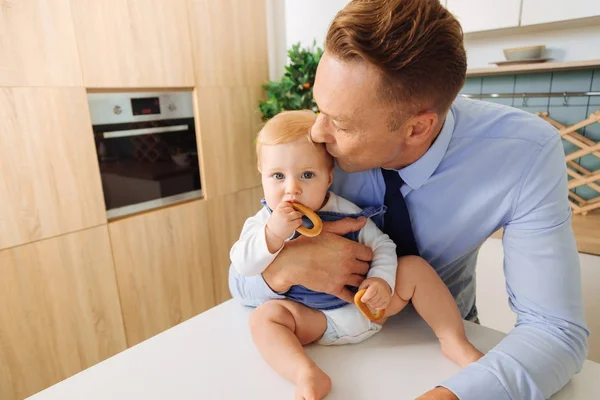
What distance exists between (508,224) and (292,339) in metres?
0.53

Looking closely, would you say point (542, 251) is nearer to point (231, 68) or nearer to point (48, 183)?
point (48, 183)

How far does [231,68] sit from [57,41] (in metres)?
0.95

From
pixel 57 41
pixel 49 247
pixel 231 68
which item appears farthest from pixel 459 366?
pixel 231 68

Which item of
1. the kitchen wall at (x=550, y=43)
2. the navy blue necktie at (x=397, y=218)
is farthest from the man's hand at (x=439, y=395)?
the kitchen wall at (x=550, y=43)

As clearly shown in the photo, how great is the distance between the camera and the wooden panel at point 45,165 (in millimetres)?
1599

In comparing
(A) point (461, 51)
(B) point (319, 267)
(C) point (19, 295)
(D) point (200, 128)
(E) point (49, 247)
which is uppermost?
(A) point (461, 51)

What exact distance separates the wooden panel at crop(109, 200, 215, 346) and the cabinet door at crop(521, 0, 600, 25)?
1.90 meters

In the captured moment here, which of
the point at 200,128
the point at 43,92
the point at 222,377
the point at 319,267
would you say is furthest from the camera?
the point at 200,128

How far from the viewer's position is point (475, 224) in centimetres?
95

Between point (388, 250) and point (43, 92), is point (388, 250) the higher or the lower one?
the lower one

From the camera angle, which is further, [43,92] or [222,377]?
[43,92]

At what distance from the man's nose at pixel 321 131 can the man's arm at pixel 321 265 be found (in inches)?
7.4

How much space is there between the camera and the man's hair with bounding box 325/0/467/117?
2.47ft


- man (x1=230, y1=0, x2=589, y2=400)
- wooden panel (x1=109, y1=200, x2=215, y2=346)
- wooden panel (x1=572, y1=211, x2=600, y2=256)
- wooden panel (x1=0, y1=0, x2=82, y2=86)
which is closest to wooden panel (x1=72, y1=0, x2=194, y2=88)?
wooden panel (x1=0, y1=0, x2=82, y2=86)
